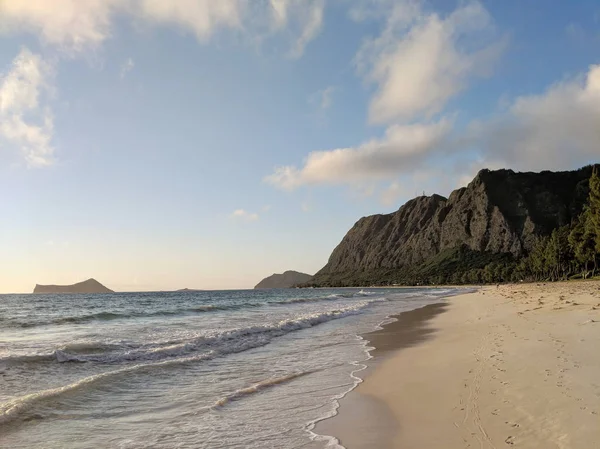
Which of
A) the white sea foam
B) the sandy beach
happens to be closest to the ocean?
the white sea foam

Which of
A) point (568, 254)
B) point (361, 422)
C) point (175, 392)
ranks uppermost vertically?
point (568, 254)

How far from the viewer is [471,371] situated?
9656 mm

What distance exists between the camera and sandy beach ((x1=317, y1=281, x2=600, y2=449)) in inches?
218

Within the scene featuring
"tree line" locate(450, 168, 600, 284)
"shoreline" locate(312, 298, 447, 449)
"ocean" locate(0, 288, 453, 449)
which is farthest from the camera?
"tree line" locate(450, 168, 600, 284)

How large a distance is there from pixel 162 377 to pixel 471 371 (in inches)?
315

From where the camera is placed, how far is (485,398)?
7.27 meters

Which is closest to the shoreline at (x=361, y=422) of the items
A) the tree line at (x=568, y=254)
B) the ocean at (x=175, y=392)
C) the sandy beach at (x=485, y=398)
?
the sandy beach at (x=485, y=398)

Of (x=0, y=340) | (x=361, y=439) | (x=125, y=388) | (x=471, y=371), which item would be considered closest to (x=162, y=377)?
(x=125, y=388)

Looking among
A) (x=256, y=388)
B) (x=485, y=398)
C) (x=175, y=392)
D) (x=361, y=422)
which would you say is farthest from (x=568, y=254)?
(x=175, y=392)

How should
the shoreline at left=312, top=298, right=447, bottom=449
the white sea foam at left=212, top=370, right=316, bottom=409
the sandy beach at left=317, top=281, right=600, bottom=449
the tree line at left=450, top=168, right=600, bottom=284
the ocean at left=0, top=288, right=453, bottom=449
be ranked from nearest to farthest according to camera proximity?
the sandy beach at left=317, top=281, right=600, bottom=449
the shoreline at left=312, top=298, right=447, bottom=449
the ocean at left=0, top=288, right=453, bottom=449
the white sea foam at left=212, top=370, right=316, bottom=409
the tree line at left=450, top=168, right=600, bottom=284

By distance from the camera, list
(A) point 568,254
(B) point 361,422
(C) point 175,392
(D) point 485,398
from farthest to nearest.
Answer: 1. (A) point 568,254
2. (C) point 175,392
3. (D) point 485,398
4. (B) point 361,422

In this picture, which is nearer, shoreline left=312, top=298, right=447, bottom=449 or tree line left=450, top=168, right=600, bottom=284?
shoreline left=312, top=298, right=447, bottom=449

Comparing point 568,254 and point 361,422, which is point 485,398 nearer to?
point 361,422

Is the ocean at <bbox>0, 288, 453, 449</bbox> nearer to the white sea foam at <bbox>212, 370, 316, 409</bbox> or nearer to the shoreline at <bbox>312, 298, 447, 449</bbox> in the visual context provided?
the white sea foam at <bbox>212, 370, 316, 409</bbox>
